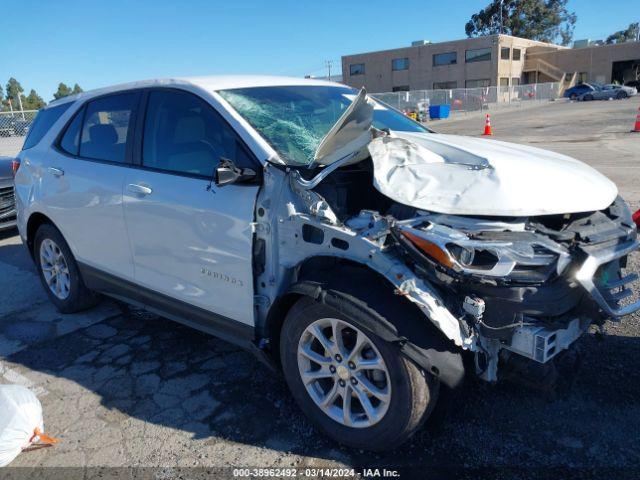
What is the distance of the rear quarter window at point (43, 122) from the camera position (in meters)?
4.59

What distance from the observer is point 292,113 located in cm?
339

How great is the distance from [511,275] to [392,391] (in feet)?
2.49

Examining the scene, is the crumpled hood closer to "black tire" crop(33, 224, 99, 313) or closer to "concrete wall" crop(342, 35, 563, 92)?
"black tire" crop(33, 224, 99, 313)

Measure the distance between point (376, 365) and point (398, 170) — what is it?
0.99m

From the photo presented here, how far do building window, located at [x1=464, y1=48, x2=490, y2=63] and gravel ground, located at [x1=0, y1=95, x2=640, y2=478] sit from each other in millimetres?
55656

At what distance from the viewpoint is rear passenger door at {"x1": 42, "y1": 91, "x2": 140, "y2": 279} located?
3711 mm

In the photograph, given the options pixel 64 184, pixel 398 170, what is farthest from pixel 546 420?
pixel 64 184

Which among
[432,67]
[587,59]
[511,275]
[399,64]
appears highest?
[399,64]

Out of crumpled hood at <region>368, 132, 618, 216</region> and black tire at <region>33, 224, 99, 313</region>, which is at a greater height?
crumpled hood at <region>368, 132, 618, 216</region>

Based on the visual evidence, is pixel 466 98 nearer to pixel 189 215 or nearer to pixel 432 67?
pixel 432 67

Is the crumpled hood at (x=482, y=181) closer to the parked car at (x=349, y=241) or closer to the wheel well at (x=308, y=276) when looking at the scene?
the parked car at (x=349, y=241)

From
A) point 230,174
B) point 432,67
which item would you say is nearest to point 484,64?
point 432,67

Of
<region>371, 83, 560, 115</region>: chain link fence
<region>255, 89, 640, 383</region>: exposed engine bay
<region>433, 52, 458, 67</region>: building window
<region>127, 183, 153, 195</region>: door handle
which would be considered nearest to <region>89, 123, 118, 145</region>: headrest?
<region>127, 183, 153, 195</region>: door handle

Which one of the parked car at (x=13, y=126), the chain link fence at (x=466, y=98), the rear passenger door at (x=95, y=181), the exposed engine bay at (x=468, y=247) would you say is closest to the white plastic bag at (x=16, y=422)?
the rear passenger door at (x=95, y=181)
